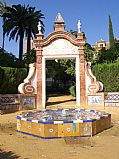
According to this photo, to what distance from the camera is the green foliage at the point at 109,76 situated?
2111 cm

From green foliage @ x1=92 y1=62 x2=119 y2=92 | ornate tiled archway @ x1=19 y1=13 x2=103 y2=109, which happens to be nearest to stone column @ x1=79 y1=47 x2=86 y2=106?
ornate tiled archway @ x1=19 y1=13 x2=103 y2=109

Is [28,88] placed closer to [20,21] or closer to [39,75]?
[39,75]

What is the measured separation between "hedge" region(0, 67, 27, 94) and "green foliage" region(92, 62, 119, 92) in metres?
6.32

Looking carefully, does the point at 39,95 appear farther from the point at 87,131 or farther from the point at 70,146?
the point at 70,146

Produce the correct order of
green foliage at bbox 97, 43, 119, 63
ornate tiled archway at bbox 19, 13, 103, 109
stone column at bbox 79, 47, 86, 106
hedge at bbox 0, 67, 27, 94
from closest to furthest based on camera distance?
hedge at bbox 0, 67, 27, 94 < stone column at bbox 79, 47, 86, 106 < ornate tiled archway at bbox 19, 13, 103, 109 < green foliage at bbox 97, 43, 119, 63

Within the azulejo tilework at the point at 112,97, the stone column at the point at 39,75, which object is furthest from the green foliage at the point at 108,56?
the stone column at the point at 39,75

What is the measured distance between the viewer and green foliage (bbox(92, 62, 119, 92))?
21.1 meters

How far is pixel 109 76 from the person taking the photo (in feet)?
70.7

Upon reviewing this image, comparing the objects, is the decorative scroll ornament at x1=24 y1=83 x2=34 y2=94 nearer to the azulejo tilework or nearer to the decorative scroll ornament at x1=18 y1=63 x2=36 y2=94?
the decorative scroll ornament at x1=18 y1=63 x2=36 y2=94

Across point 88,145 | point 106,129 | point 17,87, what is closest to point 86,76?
point 17,87

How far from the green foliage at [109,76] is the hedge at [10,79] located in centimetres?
632

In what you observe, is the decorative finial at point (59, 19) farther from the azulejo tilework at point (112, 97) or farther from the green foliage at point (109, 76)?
the azulejo tilework at point (112, 97)

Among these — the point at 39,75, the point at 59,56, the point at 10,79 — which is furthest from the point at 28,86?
the point at 59,56

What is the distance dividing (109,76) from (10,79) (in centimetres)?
775
